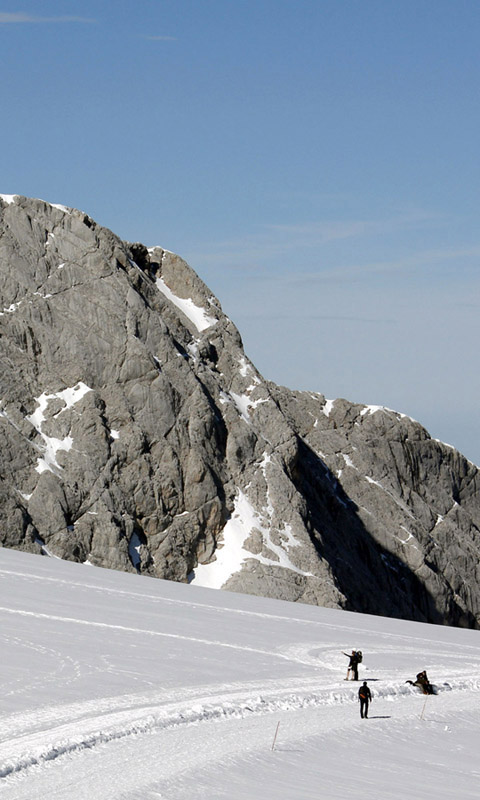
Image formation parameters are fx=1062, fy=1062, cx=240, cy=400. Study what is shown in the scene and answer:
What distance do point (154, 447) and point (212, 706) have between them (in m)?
60.4

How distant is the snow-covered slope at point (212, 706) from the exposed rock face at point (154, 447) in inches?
1448

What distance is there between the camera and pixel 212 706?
76.2 ft

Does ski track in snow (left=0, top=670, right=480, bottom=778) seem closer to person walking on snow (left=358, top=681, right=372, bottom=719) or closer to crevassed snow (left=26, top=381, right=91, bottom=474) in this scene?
person walking on snow (left=358, top=681, right=372, bottom=719)

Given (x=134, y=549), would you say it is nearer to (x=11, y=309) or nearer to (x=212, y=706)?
(x=11, y=309)

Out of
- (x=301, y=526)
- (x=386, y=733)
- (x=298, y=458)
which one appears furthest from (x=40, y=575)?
(x=298, y=458)

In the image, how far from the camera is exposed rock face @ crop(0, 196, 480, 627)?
77.4 metres

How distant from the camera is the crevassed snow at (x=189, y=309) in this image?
99375 millimetres

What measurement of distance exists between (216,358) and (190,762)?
7827 cm

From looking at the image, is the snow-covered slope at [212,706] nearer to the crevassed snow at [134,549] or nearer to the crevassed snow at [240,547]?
the crevassed snow at [134,549]

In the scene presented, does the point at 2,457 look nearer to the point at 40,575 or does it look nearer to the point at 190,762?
the point at 40,575

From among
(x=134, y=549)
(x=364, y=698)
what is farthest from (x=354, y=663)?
(x=134, y=549)

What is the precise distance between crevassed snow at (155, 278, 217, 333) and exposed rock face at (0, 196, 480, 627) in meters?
0.21

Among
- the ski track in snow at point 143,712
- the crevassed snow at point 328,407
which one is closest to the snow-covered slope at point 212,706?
the ski track in snow at point 143,712

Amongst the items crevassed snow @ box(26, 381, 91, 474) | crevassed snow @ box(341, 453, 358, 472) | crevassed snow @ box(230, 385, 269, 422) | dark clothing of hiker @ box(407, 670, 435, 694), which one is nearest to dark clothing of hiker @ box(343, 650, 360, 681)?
dark clothing of hiker @ box(407, 670, 435, 694)
